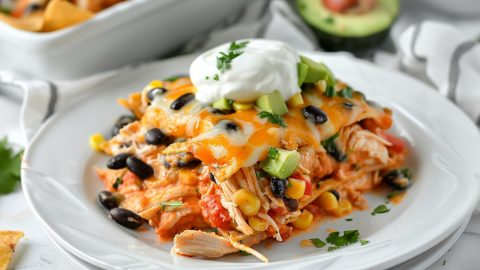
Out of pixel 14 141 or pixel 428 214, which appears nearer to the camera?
pixel 428 214

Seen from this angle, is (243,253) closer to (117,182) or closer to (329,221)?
(329,221)

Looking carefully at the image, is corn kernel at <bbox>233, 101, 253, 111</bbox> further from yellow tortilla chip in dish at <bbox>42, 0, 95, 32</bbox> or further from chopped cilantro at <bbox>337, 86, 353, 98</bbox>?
yellow tortilla chip in dish at <bbox>42, 0, 95, 32</bbox>

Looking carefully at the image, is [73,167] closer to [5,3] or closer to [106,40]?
[106,40]

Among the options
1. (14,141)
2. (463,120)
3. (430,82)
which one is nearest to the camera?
(463,120)

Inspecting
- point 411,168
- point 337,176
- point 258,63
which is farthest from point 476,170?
point 258,63

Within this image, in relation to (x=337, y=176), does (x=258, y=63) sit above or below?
above

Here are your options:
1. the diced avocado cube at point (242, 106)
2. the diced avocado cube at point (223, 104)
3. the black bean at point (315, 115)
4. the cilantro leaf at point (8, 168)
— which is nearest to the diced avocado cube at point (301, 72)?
the black bean at point (315, 115)

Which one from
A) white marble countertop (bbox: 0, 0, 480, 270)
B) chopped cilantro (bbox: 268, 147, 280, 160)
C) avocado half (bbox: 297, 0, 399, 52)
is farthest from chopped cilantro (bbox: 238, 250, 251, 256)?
avocado half (bbox: 297, 0, 399, 52)
